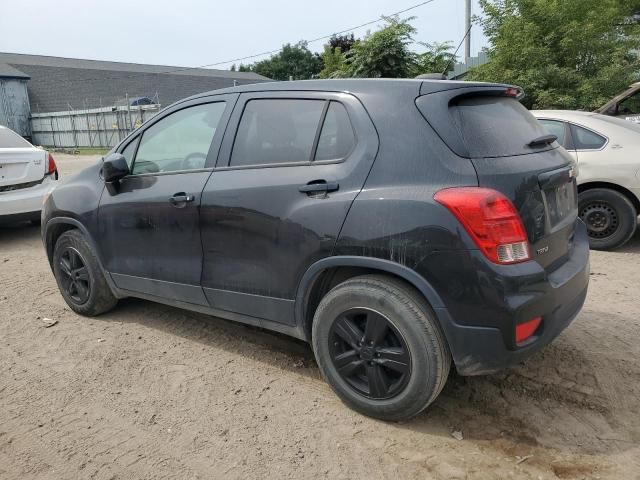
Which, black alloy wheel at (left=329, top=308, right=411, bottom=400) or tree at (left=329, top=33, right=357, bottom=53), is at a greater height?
tree at (left=329, top=33, right=357, bottom=53)

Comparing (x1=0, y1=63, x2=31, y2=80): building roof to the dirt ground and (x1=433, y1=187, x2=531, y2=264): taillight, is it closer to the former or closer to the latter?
the dirt ground

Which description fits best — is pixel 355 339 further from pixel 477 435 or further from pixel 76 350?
pixel 76 350

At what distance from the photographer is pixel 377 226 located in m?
2.57

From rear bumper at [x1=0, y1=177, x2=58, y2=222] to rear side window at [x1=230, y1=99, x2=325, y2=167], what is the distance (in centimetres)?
474

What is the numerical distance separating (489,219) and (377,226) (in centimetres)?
52

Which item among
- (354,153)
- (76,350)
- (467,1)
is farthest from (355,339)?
Result: (467,1)

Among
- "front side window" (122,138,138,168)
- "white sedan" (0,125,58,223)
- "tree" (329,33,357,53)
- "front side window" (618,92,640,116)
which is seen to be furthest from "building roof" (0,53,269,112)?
"front side window" (122,138,138,168)

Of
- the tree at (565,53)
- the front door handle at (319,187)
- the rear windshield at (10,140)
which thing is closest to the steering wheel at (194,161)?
the front door handle at (319,187)

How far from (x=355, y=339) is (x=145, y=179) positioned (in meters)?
1.94

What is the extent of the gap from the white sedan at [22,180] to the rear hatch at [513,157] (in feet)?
19.6

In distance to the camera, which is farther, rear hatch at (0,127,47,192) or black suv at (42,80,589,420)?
rear hatch at (0,127,47,192)

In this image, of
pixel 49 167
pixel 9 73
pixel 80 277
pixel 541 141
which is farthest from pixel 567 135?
pixel 9 73

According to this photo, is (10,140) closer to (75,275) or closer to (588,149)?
(75,275)

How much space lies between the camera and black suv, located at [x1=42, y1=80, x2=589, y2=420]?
243 centimetres
